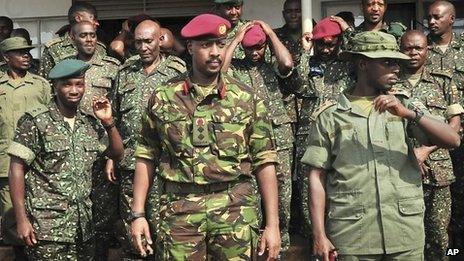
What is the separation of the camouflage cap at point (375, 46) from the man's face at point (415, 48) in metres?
1.75

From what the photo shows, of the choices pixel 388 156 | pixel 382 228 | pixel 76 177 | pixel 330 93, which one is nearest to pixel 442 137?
pixel 388 156

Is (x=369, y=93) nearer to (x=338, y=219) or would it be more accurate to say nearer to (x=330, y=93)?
(x=338, y=219)

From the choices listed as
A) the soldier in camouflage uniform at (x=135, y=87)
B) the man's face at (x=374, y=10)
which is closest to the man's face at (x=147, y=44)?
the soldier in camouflage uniform at (x=135, y=87)

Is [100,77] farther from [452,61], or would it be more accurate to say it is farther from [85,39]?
[452,61]

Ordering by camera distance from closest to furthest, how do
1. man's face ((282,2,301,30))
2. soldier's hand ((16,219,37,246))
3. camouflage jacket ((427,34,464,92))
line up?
soldier's hand ((16,219,37,246)) < camouflage jacket ((427,34,464,92)) < man's face ((282,2,301,30))

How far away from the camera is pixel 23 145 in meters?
5.16

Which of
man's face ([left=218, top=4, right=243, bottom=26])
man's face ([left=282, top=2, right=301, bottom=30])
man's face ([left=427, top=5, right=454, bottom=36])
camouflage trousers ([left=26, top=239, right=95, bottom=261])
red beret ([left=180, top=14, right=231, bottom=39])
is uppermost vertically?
man's face ([left=282, top=2, right=301, bottom=30])

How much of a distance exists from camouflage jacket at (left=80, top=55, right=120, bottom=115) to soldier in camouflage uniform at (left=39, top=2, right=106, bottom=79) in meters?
0.19

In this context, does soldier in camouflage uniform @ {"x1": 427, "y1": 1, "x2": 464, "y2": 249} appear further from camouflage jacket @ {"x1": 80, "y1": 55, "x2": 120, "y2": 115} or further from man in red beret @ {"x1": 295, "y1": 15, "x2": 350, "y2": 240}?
camouflage jacket @ {"x1": 80, "y1": 55, "x2": 120, "y2": 115}

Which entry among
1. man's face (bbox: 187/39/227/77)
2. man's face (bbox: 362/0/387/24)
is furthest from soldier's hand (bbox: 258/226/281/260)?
man's face (bbox: 362/0/387/24)

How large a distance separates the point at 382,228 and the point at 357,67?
35.0 inches

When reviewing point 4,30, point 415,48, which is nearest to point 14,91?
point 4,30

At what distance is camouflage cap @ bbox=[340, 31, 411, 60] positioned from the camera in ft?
13.2

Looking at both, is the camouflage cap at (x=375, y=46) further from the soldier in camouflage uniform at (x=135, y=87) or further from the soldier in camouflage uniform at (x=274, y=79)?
the soldier in camouflage uniform at (x=135, y=87)
